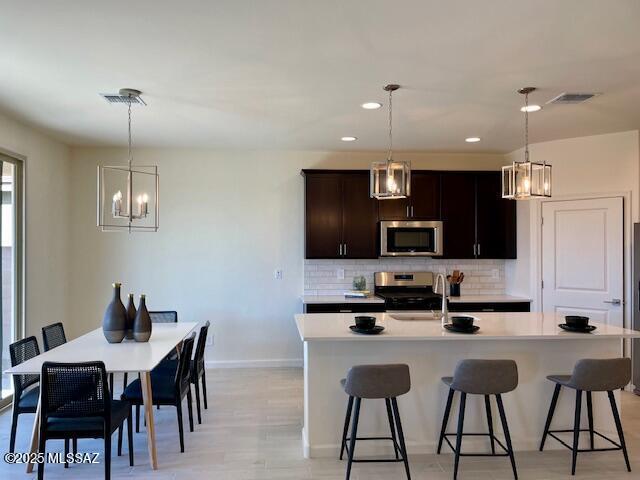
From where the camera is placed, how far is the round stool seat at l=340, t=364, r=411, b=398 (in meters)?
2.84

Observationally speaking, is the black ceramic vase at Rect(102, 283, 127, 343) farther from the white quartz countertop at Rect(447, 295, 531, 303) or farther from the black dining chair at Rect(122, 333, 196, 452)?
the white quartz countertop at Rect(447, 295, 531, 303)

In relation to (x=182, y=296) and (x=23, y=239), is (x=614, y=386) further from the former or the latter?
(x=23, y=239)

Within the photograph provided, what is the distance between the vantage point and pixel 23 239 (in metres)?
4.42

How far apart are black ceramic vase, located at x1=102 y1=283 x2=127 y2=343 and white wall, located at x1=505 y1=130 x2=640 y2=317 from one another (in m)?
4.20

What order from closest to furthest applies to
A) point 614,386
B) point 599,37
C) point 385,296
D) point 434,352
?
point 599,37
point 614,386
point 434,352
point 385,296

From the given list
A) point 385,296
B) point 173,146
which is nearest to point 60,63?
point 173,146

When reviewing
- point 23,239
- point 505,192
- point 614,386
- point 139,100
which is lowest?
point 614,386

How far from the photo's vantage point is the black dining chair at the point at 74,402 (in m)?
2.65

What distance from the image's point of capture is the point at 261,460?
3.21 meters

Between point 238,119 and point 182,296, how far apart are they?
7.61 feet

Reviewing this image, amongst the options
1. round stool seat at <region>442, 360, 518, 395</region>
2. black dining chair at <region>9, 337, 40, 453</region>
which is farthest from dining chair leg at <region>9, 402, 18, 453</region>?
round stool seat at <region>442, 360, 518, 395</region>

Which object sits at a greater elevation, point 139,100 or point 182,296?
point 139,100

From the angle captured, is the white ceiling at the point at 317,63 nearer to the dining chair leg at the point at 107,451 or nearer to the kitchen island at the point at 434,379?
the kitchen island at the point at 434,379

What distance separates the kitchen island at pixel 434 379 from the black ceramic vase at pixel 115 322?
1.33 metres
